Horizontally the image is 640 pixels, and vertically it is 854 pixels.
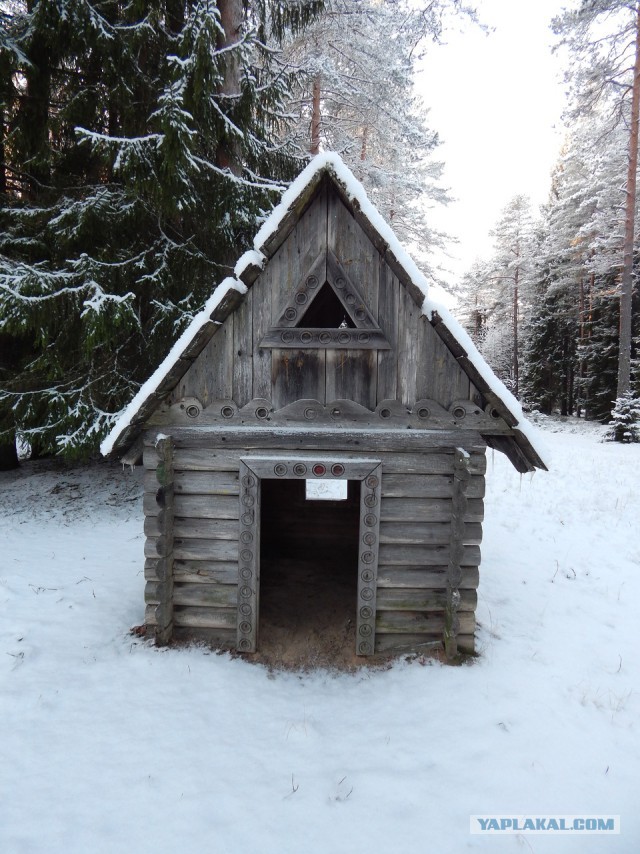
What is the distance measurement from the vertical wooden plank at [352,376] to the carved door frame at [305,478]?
63 cm

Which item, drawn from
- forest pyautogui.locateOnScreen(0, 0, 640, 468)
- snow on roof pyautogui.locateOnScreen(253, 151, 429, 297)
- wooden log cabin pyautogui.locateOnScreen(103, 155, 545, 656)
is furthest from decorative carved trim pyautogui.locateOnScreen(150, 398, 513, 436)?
forest pyautogui.locateOnScreen(0, 0, 640, 468)

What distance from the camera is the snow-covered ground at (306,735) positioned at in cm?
300

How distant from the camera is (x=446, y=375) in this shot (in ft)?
14.8

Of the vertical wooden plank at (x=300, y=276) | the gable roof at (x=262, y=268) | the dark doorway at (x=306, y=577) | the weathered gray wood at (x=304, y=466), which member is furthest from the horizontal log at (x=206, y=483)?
the dark doorway at (x=306, y=577)

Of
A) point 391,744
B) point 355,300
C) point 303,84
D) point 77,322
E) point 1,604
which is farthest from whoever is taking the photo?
point 303,84

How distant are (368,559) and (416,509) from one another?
74 centimetres

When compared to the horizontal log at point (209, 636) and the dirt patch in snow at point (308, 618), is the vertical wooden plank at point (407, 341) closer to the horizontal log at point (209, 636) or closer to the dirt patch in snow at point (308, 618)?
the dirt patch in snow at point (308, 618)

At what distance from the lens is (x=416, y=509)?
4.71m

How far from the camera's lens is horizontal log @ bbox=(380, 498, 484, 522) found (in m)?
4.71

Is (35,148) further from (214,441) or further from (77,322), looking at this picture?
(214,441)

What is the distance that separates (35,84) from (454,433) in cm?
975

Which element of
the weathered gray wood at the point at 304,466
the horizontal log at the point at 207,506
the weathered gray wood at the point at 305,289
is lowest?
the horizontal log at the point at 207,506

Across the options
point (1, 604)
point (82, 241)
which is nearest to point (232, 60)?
point (82, 241)

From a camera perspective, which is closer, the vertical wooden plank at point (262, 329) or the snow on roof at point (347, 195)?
the snow on roof at point (347, 195)
